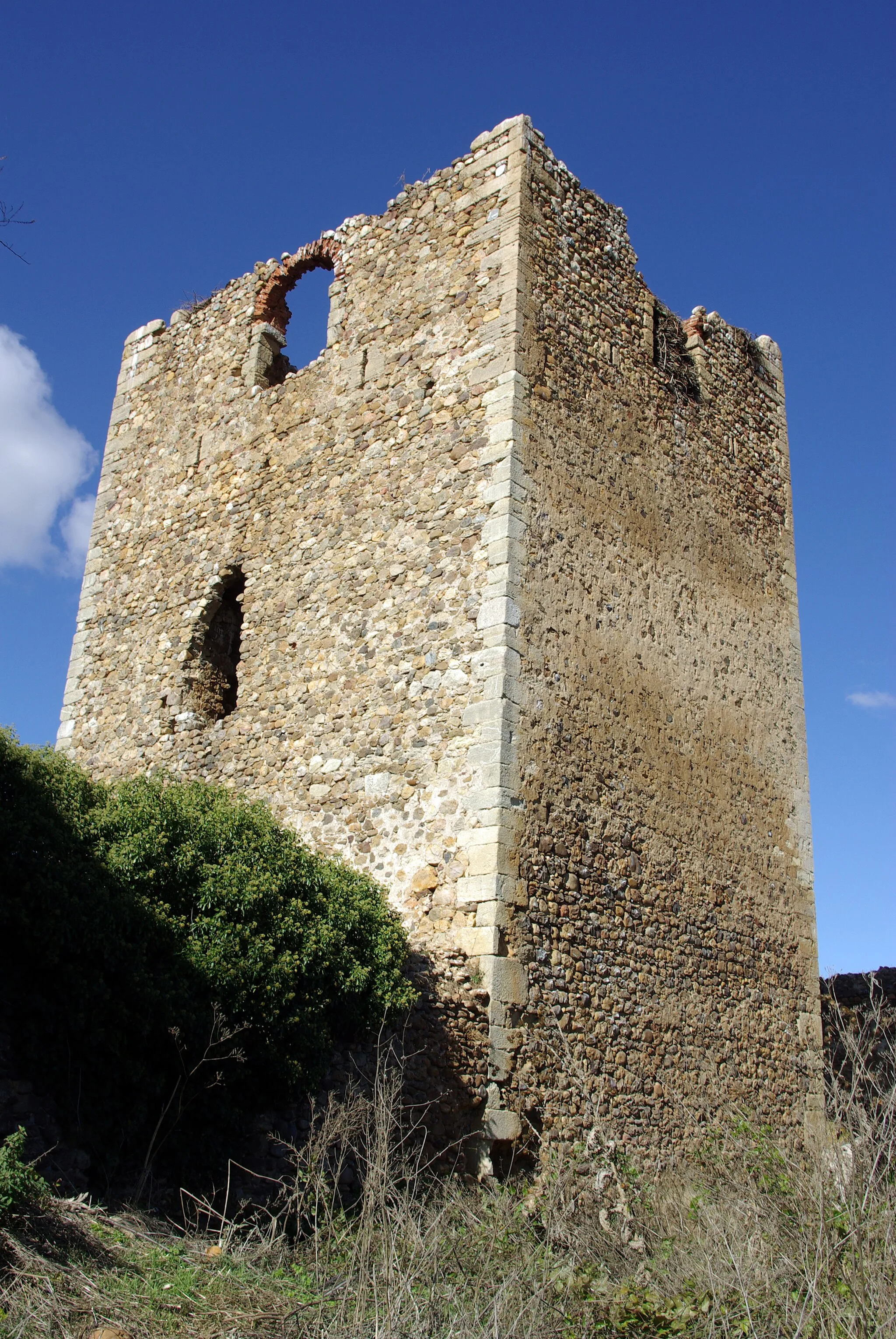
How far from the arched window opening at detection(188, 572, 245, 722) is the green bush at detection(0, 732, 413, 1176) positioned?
347 cm

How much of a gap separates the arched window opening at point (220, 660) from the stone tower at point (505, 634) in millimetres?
31

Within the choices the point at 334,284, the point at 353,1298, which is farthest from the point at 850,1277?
the point at 334,284

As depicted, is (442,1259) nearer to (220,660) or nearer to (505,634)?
(505,634)

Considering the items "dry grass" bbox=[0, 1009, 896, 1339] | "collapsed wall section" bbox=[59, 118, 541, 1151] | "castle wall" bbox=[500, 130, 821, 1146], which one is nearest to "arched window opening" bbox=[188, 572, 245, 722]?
"collapsed wall section" bbox=[59, 118, 541, 1151]

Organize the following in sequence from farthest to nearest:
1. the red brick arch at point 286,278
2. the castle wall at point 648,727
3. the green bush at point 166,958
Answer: the red brick arch at point 286,278
the castle wall at point 648,727
the green bush at point 166,958

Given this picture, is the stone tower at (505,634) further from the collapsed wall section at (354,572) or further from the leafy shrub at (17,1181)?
the leafy shrub at (17,1181)

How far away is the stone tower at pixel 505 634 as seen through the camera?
8211 millimetres

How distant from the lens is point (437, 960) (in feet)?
25.1

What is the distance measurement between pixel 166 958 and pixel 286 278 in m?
7.87

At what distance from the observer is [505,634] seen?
8367 mm

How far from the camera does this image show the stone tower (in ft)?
26.9

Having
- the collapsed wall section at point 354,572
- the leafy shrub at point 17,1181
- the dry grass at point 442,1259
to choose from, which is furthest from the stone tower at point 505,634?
the leafy shrub at point 17,1181

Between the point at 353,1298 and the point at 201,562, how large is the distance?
7.51 m

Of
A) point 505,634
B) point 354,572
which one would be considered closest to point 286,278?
point 354,572
